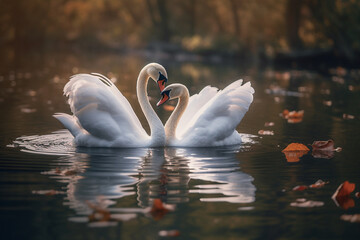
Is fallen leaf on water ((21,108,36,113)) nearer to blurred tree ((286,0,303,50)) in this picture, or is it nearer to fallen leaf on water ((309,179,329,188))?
fallen leaf on water ((309,179,329,188))

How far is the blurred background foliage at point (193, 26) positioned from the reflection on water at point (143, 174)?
2259cm

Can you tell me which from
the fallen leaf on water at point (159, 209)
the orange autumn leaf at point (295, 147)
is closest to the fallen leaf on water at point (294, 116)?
the orange autumn leaf at point (295, 147)

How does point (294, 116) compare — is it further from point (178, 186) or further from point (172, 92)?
point (178, 186)

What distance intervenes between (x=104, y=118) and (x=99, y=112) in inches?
4.6

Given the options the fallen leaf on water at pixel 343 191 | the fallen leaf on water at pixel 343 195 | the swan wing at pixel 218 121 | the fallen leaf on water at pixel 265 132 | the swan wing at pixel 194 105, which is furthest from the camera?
the fallen leaf on water at pixel 265 132

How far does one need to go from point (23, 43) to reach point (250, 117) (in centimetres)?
5204

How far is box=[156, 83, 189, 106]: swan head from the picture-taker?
9.17 meters

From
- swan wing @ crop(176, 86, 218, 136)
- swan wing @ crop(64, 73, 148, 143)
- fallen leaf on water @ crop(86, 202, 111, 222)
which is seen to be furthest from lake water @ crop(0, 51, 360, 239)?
swan wing @ crop(176, 86, 218, 136)

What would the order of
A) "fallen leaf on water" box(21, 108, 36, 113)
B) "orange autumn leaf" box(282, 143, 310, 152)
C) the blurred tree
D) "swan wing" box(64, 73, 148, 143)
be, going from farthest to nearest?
1. the blurred tree
2. "fallen leaf on water" box(21, 108, 36, 113)
3. "orange autumn leaf" box(282, 143, 310, 152)
4. "swan wing" box(64, 73, 148, 143)

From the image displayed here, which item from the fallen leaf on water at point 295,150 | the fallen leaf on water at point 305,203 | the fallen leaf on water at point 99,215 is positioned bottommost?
the fallen leaf on water at point 305,203

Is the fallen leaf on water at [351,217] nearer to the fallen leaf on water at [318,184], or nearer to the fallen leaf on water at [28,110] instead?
the fallen leaf on water at [318,184]

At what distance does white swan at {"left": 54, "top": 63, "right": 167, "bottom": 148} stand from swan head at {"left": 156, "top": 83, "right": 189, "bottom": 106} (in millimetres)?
119

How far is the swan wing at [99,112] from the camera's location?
28.6 feet

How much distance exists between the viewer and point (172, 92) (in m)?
9.27
